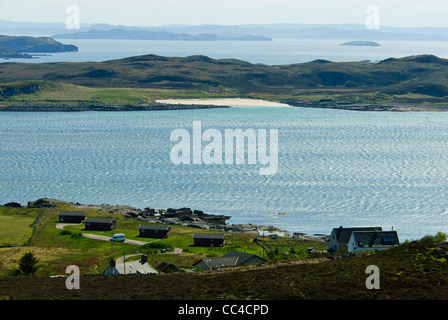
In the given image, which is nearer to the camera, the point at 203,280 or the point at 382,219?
the point at 203,280

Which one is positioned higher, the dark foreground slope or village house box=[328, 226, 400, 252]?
the dark foreground slope

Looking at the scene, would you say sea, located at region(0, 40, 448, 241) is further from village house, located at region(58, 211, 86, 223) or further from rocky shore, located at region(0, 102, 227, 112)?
rocky shore, located at region(0, 102, 227, 112)

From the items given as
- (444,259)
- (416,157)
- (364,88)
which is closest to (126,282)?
(444,259)

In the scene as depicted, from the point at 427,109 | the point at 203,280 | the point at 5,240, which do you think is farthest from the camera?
the point at 427,109

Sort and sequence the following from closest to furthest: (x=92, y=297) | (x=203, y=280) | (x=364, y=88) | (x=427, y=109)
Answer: (x=92, y=297) < (x=203, y=280) < (x=427, y=109) < (x=364, y=88)

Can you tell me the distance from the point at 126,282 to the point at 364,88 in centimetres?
17567

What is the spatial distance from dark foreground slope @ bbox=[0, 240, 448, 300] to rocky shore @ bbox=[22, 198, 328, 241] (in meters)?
21.9

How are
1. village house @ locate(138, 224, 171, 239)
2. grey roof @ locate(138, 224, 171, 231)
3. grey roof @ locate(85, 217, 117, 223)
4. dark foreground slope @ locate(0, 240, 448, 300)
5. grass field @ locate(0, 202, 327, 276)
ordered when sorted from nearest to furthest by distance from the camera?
dark foreground slope @ locate(0, 240, 448, 300), grass field @ locate(0, 202, 327, 276), village house @ locate(138, 224, 171, 239), grey roof @ locate(138, 224, 171, 231), grey roof @ locate(85, 217, 117, 223)

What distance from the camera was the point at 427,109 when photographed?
157750 mm

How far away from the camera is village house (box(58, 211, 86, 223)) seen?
5638 cm

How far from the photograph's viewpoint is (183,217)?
194ft

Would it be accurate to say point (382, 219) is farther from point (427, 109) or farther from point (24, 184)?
point (427, 109)

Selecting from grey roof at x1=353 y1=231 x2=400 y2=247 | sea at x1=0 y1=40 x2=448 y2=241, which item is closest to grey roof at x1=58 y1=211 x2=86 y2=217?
sea at x1=0 y1=40 x2=448 y2=241

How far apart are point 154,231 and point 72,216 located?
904cm
